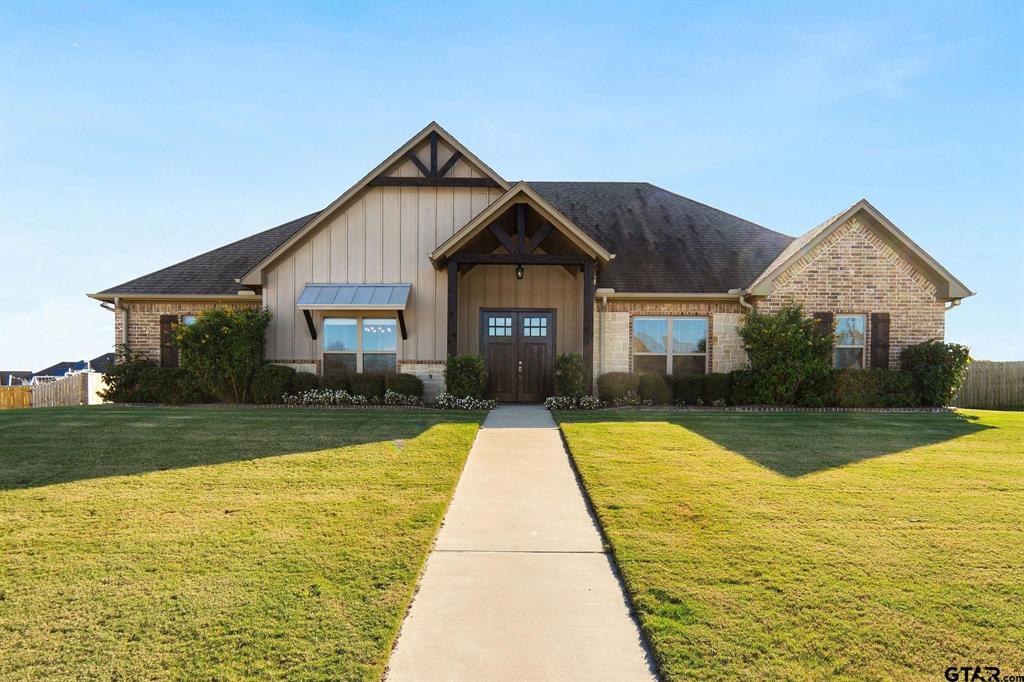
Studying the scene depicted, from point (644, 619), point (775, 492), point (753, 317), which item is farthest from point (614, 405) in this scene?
point (644, 619)

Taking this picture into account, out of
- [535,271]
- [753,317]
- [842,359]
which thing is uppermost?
[535,271]

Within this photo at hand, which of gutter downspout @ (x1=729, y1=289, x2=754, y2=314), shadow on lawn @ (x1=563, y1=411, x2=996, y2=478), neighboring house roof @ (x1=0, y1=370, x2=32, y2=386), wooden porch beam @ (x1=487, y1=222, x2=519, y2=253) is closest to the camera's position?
shadow on lawn @ (x1=563, y1=411, x2=996, y2=478)

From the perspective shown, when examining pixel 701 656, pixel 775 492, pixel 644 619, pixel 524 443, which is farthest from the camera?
pixel 524 443

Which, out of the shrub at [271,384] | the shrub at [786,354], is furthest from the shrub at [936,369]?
the shrub at [271,384]

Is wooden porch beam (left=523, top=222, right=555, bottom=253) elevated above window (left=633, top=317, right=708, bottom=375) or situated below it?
above

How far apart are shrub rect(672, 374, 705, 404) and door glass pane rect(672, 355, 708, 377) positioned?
3.02 feet

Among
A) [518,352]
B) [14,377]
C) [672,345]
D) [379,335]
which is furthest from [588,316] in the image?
[14,377]

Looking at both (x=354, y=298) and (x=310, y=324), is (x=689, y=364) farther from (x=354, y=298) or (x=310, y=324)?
(x=310, y=324)

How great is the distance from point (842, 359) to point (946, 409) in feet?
9.30

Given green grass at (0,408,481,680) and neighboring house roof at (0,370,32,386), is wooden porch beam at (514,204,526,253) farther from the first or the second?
neighboring house roof at (0,370,32,386)

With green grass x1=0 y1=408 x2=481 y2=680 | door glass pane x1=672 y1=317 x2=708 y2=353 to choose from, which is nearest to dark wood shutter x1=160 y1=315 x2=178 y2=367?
green grass x1=0 y1=408 x2=481 y2=680

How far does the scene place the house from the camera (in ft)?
53.0

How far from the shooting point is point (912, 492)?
6.32 metres

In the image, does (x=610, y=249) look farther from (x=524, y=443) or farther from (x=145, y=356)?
(x=145, y=356)
